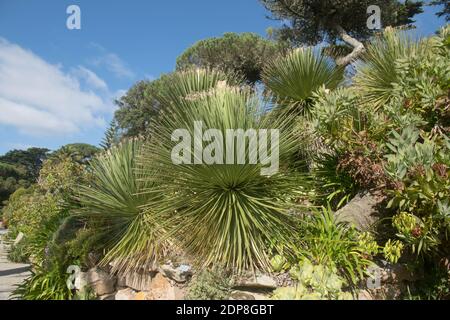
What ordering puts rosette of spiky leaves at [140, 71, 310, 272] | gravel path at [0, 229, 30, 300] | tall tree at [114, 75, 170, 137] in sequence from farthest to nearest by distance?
tall tree at [114, 75, 170, 137] < gravel path at [0, 229, 30, 300] < rosette of spiky leaves at [140, 71, 310, 272]

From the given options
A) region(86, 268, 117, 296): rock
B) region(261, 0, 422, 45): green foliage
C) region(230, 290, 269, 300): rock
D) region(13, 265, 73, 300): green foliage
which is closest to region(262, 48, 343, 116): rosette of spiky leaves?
region(230, 290, 269, 300): rock

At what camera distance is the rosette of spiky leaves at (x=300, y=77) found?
6.39m

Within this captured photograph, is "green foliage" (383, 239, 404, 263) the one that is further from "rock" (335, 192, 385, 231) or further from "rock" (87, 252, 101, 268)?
"rock" (87, 252, 101, 268)

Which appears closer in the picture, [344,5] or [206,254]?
[206,254]

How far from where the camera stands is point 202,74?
707 centimetres

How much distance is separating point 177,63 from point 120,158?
13.2 m

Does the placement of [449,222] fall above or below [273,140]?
below

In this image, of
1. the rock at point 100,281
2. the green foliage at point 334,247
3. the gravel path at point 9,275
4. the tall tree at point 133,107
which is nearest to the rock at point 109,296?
the rock at point 100,281

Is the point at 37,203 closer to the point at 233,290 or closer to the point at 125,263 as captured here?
the point at 125,263

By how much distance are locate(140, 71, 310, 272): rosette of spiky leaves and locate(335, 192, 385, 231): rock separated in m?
0.68

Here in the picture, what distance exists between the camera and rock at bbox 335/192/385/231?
3871 mm

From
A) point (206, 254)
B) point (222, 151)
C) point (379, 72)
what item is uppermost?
point (379, 72)

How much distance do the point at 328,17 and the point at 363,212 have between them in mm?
9194
